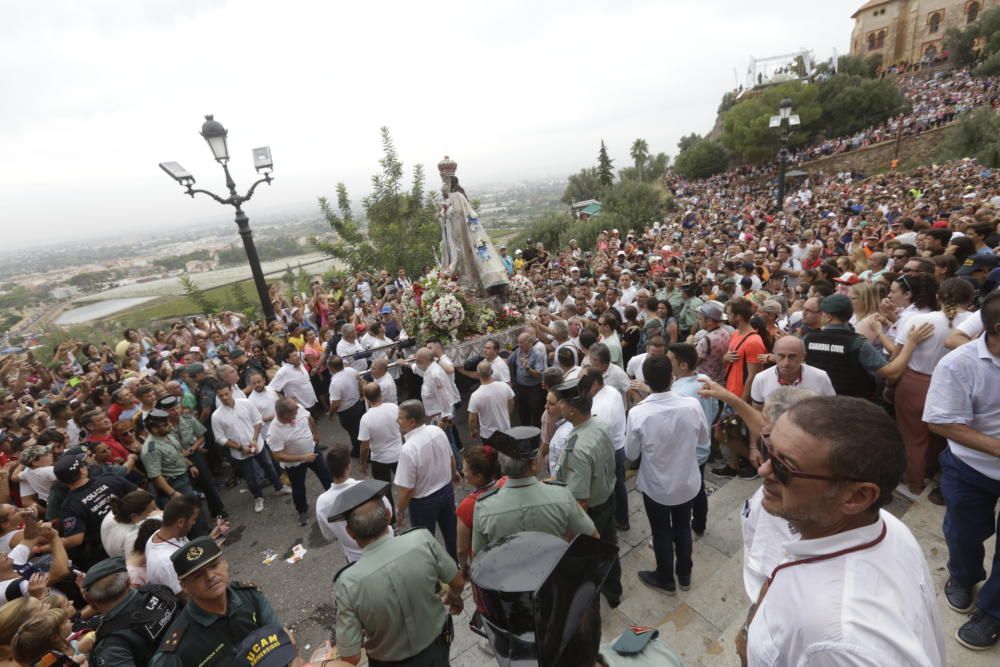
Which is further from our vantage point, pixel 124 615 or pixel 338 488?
pixel 338 488

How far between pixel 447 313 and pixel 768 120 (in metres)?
44.2

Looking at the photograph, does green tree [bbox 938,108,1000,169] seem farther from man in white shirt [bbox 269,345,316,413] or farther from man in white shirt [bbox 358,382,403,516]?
man in white shirt [bbox 269,345,316,413]

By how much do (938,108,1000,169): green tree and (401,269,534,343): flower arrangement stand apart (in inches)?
1140

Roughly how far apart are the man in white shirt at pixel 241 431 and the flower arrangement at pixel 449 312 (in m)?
2.88

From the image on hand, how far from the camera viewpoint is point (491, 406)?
5566mm

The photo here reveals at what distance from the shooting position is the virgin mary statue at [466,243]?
28.3 feet

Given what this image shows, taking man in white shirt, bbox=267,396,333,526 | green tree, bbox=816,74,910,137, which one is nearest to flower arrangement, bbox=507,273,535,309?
man in white shirt, bbox=267,396,333,526

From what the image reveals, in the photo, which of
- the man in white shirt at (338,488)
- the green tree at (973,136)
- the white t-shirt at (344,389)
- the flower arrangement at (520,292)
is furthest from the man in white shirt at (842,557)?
the green tree at (973,136)

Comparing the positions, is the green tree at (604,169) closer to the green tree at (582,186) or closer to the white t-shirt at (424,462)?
the green tree at (582,186)

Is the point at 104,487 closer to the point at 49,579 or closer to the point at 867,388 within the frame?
the point at 49,579

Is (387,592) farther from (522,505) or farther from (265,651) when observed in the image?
(522,505)

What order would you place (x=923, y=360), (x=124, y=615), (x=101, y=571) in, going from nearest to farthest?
(x=124, y=615) < (x=101, y=571) < (x=923, y=360)

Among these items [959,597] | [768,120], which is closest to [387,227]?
[959,597]

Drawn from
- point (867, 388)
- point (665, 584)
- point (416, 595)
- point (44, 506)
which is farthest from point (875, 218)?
point (44, 506)
